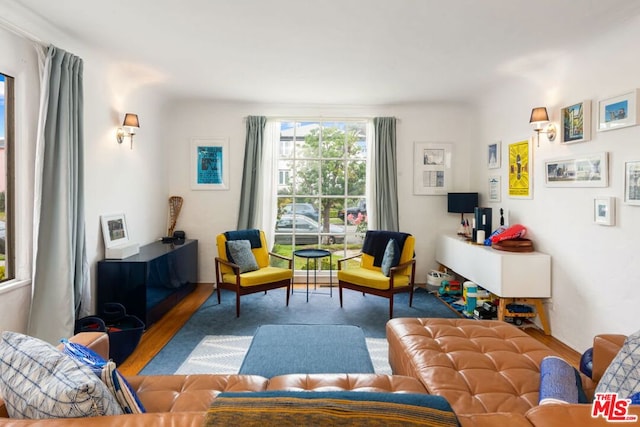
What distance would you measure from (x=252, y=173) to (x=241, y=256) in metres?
1.31

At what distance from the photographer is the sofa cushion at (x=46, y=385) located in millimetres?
963

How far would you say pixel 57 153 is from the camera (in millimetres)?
2740

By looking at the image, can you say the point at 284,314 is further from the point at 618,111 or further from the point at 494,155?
the point at 618,111

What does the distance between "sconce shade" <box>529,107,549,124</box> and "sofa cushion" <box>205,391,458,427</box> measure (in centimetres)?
325

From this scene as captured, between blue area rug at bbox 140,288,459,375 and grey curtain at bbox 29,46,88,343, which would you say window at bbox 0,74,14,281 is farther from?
blue area rug at bbox 140,288,459,375

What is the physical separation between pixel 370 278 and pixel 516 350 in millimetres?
1881

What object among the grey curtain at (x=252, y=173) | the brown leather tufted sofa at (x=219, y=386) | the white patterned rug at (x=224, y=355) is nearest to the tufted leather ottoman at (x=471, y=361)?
the brown leather tufted sofa at (x=219, y=386)

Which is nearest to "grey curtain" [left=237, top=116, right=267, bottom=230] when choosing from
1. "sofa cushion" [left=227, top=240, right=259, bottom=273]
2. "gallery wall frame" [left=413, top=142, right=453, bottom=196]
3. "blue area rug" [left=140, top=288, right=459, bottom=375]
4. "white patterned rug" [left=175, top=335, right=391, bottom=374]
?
"sofa cushion" [left=227, top=240, right=259, bottom=273]

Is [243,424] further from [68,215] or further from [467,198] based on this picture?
[467,198]

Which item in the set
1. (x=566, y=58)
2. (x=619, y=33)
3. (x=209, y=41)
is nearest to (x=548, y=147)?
(x=566, y=58)

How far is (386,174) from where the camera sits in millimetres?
4914

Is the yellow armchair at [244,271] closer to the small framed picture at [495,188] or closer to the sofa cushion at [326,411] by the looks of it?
the small framed picture at [495,188]

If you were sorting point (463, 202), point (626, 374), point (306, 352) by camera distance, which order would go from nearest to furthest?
point (626, 374) < point (306, 352) < point (463, 202)
